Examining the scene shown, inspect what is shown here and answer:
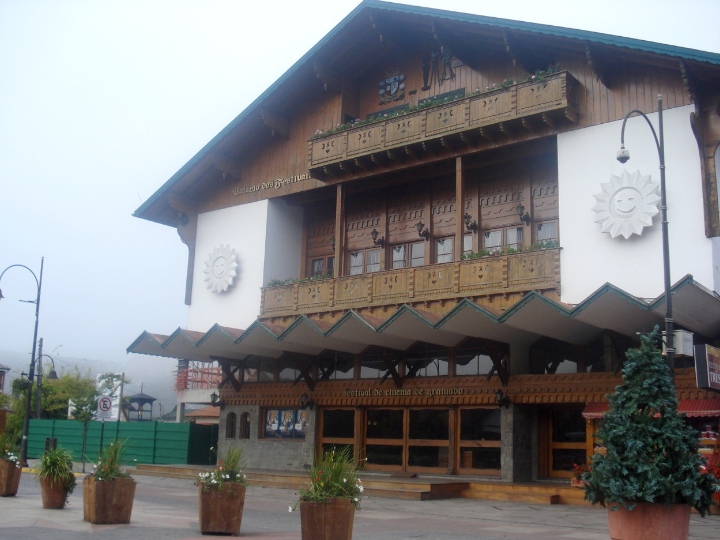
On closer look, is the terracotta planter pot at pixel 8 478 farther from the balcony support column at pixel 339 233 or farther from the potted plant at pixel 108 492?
the balcony support column at pixel 339 233

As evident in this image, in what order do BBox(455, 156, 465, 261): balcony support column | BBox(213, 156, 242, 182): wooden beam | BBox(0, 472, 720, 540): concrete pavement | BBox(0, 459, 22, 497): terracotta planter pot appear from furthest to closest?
BBox(213, 156, 242, 182): wooden beam
BBox(455, 156, 465, 261): balcony support column
BBox(0, 459, 22, 497): terracotta planter pot
BBox(0, 472, 720, 540): concrete pavement

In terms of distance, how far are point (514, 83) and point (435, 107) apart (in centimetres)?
248

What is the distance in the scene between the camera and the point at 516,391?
2395cm

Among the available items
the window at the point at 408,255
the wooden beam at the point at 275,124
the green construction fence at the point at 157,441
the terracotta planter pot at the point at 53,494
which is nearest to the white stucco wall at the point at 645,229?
the window at the point at 408,255

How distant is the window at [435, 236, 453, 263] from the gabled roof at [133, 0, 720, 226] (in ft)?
18.6

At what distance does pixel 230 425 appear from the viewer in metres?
31.5

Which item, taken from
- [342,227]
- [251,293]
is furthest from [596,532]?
[251,293]

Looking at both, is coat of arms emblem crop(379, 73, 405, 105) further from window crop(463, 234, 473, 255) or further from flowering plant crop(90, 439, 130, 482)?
flowering plant crop(90, 439, 130, 482)

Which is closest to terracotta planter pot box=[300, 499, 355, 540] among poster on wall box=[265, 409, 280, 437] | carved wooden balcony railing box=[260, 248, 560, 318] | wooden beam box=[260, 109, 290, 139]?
carved wooden balcony railing box=[260, 248, 560, 318]

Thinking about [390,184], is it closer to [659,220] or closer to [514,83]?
[514,83]

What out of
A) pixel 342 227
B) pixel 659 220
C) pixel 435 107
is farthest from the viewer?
pixel 342 227

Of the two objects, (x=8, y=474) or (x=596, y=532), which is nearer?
(x=596, y=532)

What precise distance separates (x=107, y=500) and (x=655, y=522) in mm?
8695

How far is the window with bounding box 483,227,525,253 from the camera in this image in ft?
82.6
